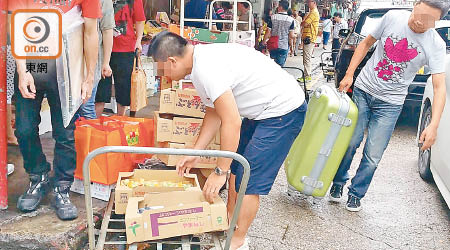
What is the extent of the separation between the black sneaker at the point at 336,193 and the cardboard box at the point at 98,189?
1.96 meters

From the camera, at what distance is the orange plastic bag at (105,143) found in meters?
3.42


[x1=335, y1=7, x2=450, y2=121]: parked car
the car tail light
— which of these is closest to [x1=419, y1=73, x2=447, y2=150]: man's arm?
[x1=335, y1=7, x2=450, y2=121]: parked car

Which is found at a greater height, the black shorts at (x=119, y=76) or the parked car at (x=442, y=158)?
the black shorts at (x=119, y=76)

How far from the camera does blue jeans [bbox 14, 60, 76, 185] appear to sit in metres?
3.07

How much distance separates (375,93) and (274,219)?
1.32m

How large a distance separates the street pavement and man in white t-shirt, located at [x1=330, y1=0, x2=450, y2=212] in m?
0.26

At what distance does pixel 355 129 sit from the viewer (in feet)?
13.3

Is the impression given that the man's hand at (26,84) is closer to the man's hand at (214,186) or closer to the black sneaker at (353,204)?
the man's hand at (214,186)

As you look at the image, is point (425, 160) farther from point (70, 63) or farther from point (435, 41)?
point (70, 63)

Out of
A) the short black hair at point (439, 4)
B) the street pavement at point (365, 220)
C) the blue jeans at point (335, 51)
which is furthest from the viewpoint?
the blue jeans at point (335, 51)

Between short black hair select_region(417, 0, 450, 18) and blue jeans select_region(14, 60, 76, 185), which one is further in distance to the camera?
Answer: short black hair select_region(417, 0, 450, 18)

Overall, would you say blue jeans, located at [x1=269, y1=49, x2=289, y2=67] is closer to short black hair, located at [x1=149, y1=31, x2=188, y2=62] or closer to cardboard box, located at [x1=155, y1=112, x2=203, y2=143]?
cardboard box, located at [x1=155, y1=112, x2=203, y2=143]

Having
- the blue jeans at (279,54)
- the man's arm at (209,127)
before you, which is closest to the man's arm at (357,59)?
the man's arm at (209,127)

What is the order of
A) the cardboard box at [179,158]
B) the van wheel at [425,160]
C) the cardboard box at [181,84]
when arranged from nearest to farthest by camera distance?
the cardboard box at [179,158] < the cardboard box at [181,84] < the van wheel at [425,160]
